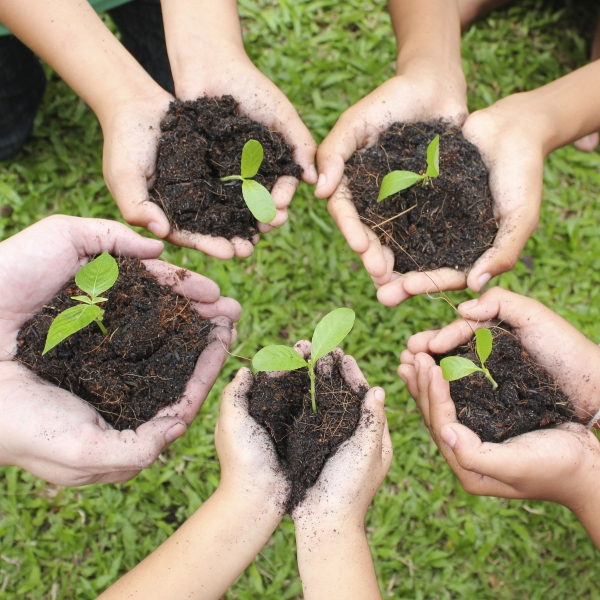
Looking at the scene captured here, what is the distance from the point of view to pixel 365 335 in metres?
2.64

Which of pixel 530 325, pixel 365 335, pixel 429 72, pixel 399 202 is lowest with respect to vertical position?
pixel 365 335

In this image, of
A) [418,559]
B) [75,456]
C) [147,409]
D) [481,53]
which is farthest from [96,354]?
[481,53]

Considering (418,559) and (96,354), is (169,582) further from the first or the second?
(418,559)

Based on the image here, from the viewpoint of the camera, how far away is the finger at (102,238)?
1.78 metres

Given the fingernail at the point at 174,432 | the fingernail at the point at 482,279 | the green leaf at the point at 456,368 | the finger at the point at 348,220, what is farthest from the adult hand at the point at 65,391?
the fingernail at the point at 482,279

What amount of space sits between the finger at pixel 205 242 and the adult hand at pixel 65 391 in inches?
3.6

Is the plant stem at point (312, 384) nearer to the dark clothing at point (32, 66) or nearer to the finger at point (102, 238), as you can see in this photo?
the finger at point (102, 238)

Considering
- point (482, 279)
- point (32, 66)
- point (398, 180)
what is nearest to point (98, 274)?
point (398, 180)

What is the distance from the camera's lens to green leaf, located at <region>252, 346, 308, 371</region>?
1.49 metres

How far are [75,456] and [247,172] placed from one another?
3.41 feet

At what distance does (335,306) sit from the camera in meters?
2.69

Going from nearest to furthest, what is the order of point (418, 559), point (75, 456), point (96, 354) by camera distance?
point (75, 456)
point (96, 354)
point (418, 559)

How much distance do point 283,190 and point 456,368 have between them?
915 millimetres

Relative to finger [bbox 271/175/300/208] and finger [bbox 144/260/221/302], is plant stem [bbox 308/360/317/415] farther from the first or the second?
finger [bbox 271/175/300/208]
